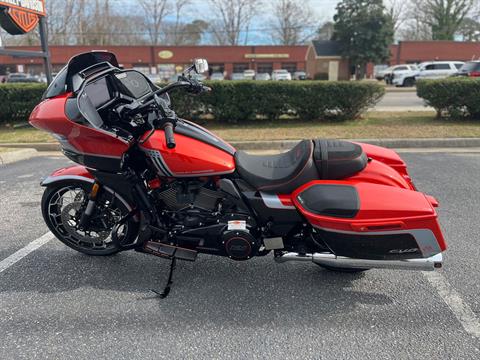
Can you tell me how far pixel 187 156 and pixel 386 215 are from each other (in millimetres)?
1396

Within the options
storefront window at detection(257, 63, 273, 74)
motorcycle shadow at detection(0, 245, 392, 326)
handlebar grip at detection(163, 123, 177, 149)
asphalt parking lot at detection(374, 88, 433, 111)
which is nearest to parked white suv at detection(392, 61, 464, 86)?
asphalt parking lot at detection(374, 88, 433, 111)

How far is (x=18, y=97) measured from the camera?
9.51 m

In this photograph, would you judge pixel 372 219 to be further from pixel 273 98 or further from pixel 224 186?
pixel 273 98

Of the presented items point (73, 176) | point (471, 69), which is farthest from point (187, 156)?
point (471, 69)

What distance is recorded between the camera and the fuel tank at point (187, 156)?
2.48 m

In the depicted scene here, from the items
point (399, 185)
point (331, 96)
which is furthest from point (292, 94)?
point (399, 185)

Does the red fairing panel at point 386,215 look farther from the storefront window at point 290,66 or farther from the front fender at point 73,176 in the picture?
the storefront window at point 290,66

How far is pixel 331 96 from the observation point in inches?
359

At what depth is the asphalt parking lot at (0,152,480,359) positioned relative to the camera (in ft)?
7.16

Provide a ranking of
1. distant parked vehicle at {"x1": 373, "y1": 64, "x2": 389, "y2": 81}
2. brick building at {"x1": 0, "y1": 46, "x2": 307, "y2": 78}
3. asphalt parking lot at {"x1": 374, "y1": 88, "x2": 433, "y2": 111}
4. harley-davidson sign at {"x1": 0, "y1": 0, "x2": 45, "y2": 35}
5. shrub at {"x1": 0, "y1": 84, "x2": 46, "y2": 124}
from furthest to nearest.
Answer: brick building at {"x1": 0, "y1": 46, "x2": 307, "y2": 78}
distant parked vehicle at {"x1": 373, "y1": 64, "x2": 389, "y2": 81}
asphalt parking lot at {"x1": 374, "y1": 88, "x2": 433, "y2": 111}
shrub at {"x1": 0, "y1": 84, "x2": 46, "y2": 124}
harley-davidson sign at {"x1": 0, "y1": 0, "x2": 45, "y2": 35}

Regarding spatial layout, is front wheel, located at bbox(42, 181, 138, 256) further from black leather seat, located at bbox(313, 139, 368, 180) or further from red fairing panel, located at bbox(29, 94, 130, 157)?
black leather seat, located at bbox(313, 139, 368, 180)

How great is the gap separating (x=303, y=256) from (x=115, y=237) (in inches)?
62.1

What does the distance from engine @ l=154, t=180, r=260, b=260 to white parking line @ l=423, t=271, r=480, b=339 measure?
4.82 feet

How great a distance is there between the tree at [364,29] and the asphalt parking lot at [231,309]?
37.6 meters
